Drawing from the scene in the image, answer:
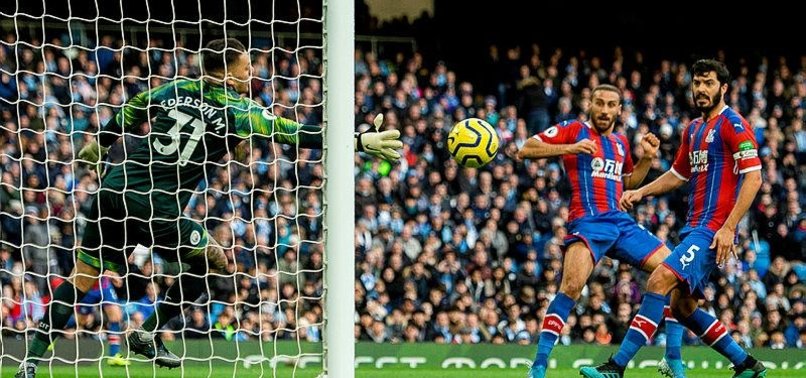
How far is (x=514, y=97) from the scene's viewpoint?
19.0m

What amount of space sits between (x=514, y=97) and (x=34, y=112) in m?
7.09

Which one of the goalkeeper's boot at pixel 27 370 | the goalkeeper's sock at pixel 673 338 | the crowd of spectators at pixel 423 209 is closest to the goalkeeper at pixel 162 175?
the goalkeeper's boot at pixel 27 370

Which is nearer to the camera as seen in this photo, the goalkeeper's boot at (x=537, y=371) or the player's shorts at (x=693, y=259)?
the player's shorts at (x=693, y=259)

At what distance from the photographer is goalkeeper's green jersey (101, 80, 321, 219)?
7973mm

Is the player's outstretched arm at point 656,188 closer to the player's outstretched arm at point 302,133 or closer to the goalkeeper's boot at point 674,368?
the goalkeeper's boot at point 674,368

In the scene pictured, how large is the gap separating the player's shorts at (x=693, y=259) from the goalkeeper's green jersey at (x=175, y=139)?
2680mm

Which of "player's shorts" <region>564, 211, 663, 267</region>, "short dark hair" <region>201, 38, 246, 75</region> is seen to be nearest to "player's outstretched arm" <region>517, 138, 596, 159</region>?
"player's shorts" <region>564, 211, 663, 267</region>

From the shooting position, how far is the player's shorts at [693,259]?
8.20 meters

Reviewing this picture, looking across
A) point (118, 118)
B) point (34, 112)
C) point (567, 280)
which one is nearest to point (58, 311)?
point (118, 118)

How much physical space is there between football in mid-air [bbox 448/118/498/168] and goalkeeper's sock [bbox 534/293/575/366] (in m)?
1.06

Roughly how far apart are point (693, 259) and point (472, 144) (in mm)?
1654

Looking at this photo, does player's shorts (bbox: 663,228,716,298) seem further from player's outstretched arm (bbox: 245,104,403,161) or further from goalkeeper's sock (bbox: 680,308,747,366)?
player's outstretched arm (bbox: 245,104,403,161)

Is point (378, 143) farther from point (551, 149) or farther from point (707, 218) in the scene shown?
point (707, 218)

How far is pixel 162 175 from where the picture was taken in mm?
8180
